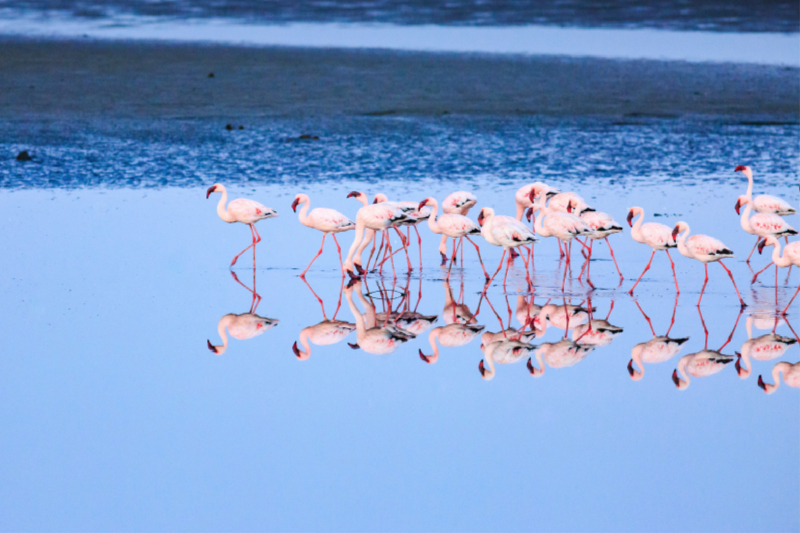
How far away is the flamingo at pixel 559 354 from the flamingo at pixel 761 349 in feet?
2.93

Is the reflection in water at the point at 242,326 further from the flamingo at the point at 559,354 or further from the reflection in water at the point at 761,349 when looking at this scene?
the reflection in water at the point at 761,349

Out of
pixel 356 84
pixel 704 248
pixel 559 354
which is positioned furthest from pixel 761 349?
pixel 356 84

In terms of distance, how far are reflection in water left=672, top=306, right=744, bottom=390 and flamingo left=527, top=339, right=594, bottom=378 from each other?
58 centimetres

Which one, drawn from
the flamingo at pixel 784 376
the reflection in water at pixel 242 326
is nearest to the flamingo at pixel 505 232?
the reflection in water at pixel 242 326

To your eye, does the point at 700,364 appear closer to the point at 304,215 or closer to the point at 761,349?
the point at 761,349

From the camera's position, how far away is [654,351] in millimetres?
A: 6754

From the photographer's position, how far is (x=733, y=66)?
88.9ft

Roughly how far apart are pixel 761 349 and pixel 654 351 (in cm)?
66

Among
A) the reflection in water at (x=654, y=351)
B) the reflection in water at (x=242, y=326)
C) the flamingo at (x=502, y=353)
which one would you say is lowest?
the reflection in water at (x=242, y=326)

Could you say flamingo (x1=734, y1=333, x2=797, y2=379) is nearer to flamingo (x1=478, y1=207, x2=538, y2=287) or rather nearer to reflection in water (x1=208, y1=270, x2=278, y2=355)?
flamingo (x1=478, y1=207, x2=538, y2=287)

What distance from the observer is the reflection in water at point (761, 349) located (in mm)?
6473

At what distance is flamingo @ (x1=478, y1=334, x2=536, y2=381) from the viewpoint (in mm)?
6414

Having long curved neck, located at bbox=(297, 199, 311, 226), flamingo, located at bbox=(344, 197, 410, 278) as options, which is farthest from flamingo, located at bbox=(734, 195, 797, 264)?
long curved neck, located at bbox=(297, 199, 311, 226)

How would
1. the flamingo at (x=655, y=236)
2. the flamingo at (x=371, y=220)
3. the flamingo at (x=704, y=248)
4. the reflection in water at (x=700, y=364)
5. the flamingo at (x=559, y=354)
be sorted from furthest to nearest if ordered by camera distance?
the flamingo at (x=371, y=220) < the flamingo at (x=655, y=236) < the flamingo at (x=704, y=248) < the flamingo at (x=559, y=354) < the reflection in water at (x=700, y=364)
